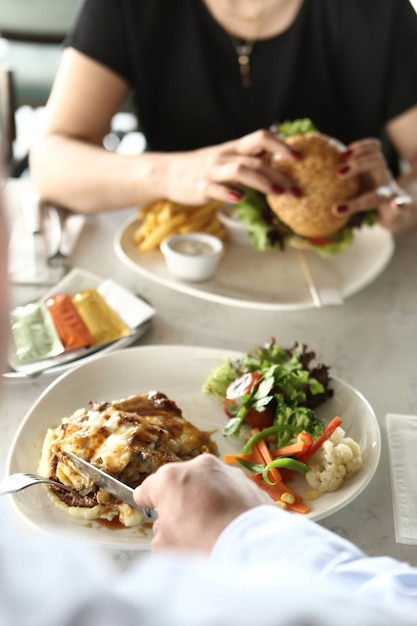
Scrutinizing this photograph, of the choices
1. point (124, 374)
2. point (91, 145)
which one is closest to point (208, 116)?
point (91, 145)

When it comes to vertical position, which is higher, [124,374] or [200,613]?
[200,613]

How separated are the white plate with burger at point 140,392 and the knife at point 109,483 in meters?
0.04

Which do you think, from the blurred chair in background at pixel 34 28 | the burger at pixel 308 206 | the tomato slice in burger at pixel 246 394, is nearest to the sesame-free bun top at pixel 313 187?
the burger at pixel 308 206

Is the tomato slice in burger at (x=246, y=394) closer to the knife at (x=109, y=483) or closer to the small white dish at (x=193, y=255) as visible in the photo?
the knife at (x=109, y=483)

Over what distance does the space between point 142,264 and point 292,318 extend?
44 cm

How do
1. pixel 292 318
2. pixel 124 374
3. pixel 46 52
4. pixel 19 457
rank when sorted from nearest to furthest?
pixel 19 457
pixel 124 374
pixel 292 318
pixel 46 52

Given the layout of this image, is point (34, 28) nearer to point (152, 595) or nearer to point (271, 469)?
point (271, 469)

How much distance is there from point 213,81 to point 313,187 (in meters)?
0.76

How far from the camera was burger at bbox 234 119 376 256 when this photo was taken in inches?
72.4

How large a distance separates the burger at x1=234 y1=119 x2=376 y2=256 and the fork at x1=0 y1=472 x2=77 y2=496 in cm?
92

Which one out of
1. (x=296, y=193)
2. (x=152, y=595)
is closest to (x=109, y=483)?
(x=152, y=595)

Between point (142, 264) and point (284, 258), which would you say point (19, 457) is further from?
point (284, 258)

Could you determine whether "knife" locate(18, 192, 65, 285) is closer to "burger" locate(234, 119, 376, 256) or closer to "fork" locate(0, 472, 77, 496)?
"burger" locate(234, 119, 376, 256)

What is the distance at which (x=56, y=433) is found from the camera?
4.40 ft
